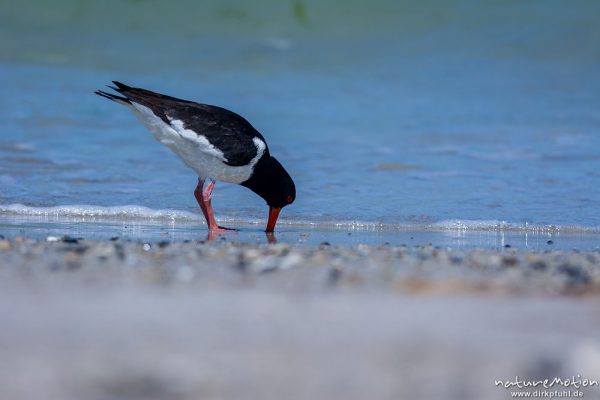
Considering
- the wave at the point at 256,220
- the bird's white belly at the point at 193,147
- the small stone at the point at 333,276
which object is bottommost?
the small stone at the point at 333,276

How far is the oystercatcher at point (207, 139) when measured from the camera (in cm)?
882

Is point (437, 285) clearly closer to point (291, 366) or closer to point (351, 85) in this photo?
point (291, 366)

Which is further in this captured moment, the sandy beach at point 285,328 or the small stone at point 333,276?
the small stone at point 333,276

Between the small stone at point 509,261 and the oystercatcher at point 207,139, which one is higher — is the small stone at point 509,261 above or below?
below

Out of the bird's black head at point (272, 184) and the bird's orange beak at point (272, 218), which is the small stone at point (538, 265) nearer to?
the bird's orange beak at point (272, 218)

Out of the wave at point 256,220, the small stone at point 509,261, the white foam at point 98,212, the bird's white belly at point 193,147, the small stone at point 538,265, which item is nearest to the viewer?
the small stone at point 538,265

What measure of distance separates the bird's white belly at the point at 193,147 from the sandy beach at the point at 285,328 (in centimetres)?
401

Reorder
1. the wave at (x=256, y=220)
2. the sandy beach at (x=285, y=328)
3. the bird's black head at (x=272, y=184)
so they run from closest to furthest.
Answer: the sandy beach at (x=285, y=328) < the bird's black head at (x=272, y=184) < the wave at (x=256, y=220)

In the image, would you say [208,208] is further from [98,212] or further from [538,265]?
[538,265]

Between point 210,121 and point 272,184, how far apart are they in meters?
1.06

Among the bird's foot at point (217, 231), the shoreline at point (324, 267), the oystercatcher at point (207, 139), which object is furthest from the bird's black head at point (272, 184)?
the shoreline at point (324, 267)

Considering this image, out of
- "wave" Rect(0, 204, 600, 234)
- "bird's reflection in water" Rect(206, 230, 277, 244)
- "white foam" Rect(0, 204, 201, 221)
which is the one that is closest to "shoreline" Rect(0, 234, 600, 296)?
"bird's reflection in water" Rect(206, 230, 277, 244)

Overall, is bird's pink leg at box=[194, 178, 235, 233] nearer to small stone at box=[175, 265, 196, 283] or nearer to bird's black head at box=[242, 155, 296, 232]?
bird's black head at box=[242, 155, 296, 232]

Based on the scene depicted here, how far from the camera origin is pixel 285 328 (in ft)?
10.8
